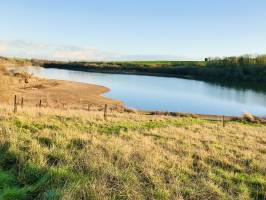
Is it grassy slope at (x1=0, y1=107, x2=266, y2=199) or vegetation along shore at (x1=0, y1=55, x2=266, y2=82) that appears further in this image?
vegetation along shore at (x1=0, y1=55, x2=266, y2=82)

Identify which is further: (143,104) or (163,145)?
(143,104)

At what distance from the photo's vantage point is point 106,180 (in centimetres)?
600

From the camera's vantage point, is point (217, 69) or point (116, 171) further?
point (217, 69)

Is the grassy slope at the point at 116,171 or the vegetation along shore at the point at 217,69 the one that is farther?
the vegetation along shore at the point at 217,69

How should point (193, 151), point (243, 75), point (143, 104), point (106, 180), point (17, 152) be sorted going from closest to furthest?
point (106, 180)
point (17, 152)
point (193, 151)
point (143, 104)
point (243, 75)

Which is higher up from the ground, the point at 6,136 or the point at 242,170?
the point at 6,136

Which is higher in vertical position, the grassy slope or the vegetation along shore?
the vegetation along shore

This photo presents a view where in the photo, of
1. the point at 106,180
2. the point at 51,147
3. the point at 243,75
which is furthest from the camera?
the point at 243,75

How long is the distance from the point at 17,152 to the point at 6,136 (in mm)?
1550

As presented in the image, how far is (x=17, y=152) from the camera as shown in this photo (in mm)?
7340

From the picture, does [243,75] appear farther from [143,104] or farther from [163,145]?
[163,145]

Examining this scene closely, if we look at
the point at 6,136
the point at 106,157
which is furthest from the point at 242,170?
the point at 6,136

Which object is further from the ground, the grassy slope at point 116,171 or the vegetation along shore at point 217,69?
the vegetation along shore at point 217,69

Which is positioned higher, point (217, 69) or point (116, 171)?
point (217, 69)
